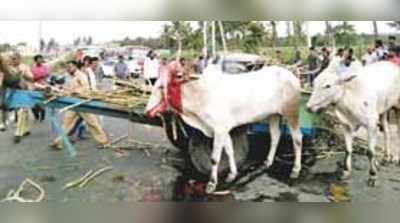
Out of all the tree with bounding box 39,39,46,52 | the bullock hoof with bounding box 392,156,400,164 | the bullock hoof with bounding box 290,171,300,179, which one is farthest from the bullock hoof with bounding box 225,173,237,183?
the tree with bounding box 39,39,46,52

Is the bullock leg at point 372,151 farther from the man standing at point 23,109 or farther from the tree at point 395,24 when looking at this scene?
the man standing at point 23,109

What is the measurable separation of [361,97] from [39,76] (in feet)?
4.36

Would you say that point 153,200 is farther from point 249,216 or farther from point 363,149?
point 363,149

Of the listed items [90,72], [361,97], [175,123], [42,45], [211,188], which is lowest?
[211,188]

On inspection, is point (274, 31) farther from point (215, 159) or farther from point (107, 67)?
point (107, 67)

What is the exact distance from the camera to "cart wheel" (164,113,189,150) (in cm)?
256

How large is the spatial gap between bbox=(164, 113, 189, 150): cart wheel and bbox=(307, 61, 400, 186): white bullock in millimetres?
534

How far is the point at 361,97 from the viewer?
2584mm

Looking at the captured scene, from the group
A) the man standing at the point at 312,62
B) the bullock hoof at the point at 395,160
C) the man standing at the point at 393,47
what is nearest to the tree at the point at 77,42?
the man standing at the point at 312,62

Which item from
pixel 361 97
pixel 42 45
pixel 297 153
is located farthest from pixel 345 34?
pixel 42 45

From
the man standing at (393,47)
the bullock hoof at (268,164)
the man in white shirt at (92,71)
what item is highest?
the man standing at (393,47)

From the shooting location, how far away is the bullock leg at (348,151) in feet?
8.44

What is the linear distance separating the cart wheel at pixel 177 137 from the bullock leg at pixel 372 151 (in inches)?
30.0

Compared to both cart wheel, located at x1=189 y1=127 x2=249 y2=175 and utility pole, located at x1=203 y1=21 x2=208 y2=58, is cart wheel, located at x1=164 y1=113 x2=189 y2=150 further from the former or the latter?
utility pole, located at x1=203 y1=21 x2=208 y2=58
